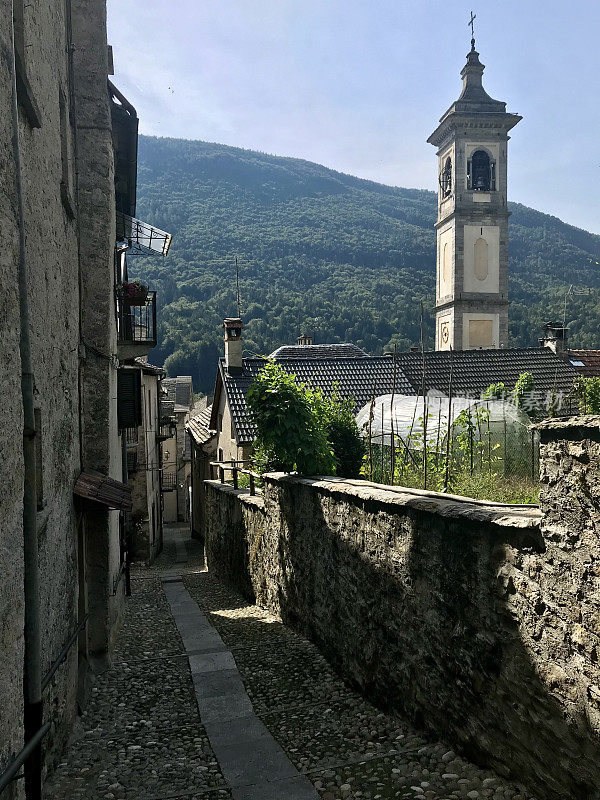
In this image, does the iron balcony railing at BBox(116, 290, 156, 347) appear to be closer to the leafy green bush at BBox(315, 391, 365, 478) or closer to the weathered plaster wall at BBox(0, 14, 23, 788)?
the leafy green bush at BBox(315, 391, 365, 478)

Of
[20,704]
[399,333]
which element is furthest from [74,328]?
[399,333]

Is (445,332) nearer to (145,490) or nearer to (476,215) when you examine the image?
(476,215)

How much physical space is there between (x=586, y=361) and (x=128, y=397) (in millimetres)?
18748

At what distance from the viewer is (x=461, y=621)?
4.43 meters

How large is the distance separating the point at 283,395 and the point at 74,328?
121 inches

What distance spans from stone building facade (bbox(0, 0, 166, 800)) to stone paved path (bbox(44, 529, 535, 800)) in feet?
1.35

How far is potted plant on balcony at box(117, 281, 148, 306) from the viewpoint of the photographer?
10.3 metres

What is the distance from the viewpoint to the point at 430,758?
453 centimetres

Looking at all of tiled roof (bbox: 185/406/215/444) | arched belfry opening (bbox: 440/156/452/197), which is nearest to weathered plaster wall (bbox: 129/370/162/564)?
tiled roof (bbox: 185/406/215/444)

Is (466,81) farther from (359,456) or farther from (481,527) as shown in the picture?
(481,527)

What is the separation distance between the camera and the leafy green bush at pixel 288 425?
8.50m

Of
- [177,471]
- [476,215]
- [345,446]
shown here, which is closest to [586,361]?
[476,215]

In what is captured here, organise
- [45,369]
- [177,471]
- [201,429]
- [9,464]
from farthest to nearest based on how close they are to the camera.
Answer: [177,471]
[201,429]
[45,369]
[9,464]

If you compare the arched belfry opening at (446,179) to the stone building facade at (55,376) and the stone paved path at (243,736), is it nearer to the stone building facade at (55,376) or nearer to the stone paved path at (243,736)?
the stone building facade at (55,376)
